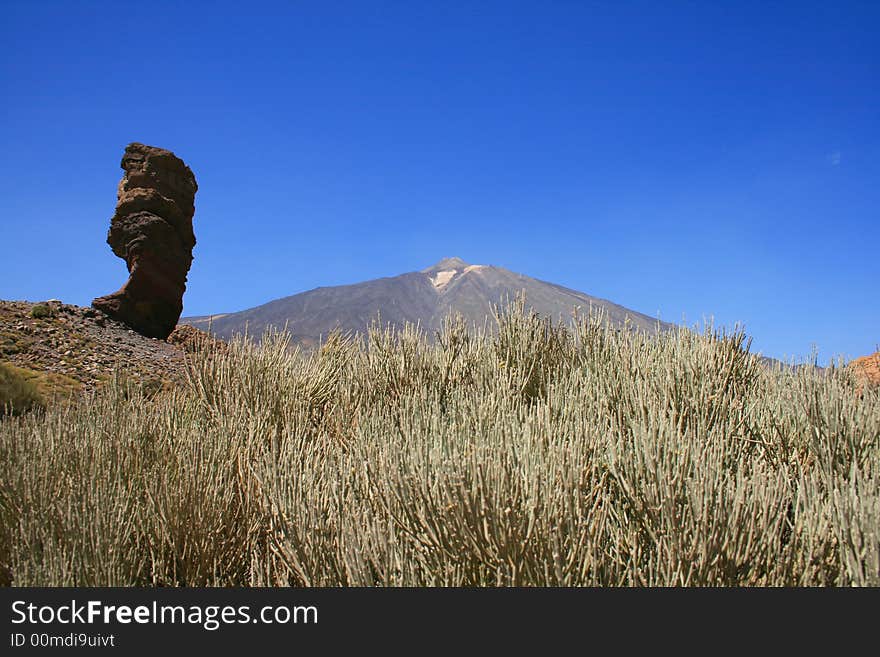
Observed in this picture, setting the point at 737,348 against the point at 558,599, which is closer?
the point at 558,599

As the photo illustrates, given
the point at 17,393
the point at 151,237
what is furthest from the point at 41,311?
the point at 17,393

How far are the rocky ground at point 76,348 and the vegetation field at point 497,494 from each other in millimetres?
7606

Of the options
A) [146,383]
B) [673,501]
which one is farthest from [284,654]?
[146,383]

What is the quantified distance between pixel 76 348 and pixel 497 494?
544 inches

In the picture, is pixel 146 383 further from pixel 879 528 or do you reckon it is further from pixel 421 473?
pixel 879 528

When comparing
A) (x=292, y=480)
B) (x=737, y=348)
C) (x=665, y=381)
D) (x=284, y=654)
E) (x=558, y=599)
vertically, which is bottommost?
(x=284, y=654)

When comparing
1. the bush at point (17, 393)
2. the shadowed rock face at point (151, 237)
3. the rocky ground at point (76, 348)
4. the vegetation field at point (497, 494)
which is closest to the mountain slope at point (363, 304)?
the shadowed rock face at point (151, 237)

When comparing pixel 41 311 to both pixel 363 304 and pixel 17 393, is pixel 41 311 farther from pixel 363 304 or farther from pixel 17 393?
pixel 363 304

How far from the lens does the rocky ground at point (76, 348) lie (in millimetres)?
11094

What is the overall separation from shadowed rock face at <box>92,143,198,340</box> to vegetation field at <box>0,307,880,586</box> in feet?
40.4

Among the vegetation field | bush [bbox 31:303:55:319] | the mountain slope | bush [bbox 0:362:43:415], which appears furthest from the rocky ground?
the mountain slope

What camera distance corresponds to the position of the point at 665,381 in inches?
147

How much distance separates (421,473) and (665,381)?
2.14m

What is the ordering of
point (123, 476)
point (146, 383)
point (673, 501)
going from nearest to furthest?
point (673, 501) → point (123, 476) → point (146, 383)
